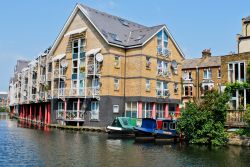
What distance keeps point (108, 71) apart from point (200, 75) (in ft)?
80.3

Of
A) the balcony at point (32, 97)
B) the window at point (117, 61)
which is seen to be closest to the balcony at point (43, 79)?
the balcony at point (32, 97)

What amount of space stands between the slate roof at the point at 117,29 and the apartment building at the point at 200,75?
53.5 feet

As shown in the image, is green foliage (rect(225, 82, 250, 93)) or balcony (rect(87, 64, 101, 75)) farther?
balcony (rect(87, 64, 101, 75))

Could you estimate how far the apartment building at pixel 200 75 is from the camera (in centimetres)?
6656

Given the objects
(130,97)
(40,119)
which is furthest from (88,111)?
(40,119)

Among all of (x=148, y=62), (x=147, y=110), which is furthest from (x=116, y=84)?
(x=147, y=110)

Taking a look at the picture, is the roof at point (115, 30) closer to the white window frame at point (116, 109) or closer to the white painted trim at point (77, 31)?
the white painted trim at point (77, 31)

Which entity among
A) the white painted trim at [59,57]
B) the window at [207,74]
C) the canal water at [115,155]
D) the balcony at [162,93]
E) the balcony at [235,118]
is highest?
the white painted trim at [59,57]

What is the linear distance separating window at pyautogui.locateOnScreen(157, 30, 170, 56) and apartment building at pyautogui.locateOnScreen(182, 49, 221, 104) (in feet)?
45.5

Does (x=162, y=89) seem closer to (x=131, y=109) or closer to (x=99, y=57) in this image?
(x=131, y=109)

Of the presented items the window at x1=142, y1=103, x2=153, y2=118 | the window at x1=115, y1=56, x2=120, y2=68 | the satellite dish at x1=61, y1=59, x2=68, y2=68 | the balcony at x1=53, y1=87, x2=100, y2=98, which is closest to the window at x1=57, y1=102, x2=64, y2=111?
the balcony at x1=53, y1=87, x2=100, y2=98

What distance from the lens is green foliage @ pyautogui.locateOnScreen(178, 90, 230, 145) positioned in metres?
34.2

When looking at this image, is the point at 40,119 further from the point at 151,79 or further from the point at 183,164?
the point at 183,164

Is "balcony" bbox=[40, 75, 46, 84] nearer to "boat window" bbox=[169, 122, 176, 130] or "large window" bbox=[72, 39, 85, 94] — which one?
"large window" bbox=[72, 39, 85, 94]
